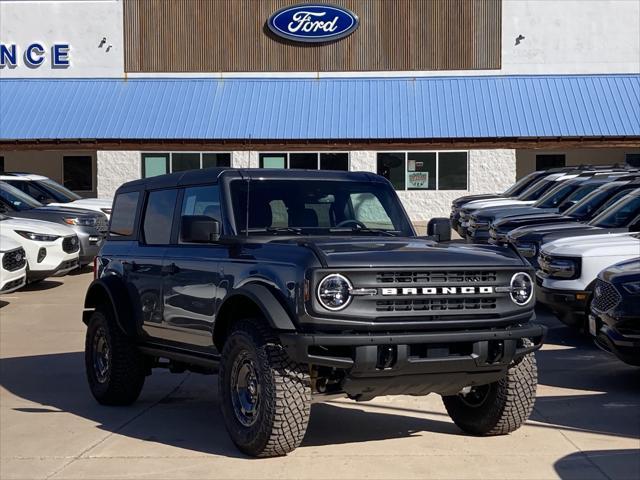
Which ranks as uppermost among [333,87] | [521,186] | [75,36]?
[75,36]

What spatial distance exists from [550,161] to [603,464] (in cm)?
3478

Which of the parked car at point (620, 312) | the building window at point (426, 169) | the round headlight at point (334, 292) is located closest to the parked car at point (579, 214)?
the parked car at point (620, 312)

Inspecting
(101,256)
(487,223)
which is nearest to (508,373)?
(101,256)

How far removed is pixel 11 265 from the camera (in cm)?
1590

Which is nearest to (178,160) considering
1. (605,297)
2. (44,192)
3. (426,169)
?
(426,169)

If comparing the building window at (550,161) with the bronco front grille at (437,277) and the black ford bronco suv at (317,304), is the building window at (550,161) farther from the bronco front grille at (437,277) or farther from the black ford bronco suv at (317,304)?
the bronco front grille at (437,277)

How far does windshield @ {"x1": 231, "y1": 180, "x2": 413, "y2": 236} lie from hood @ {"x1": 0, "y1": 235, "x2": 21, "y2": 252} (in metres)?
8.62

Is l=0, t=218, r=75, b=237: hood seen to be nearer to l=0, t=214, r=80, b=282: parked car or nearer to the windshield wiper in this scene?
l=0, t=214, r=80, b=282: parked car

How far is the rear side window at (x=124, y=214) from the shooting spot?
31.8 ft

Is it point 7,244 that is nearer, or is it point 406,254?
point 406,254

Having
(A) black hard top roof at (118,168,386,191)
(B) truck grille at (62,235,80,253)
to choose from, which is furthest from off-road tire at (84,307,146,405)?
(B) truck grille at (62,235,80,253)

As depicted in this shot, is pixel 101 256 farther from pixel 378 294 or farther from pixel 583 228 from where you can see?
pixel 583 228

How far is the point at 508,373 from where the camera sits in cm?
764

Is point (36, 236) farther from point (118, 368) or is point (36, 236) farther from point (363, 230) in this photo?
point (363, 230)
